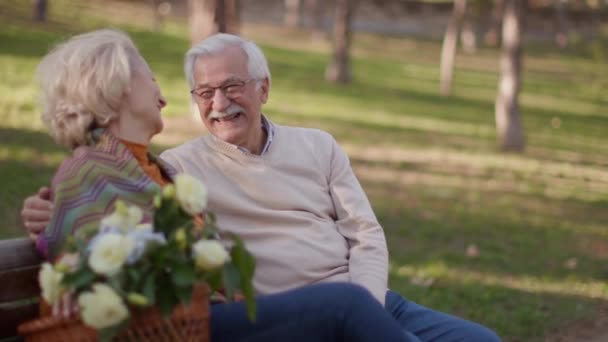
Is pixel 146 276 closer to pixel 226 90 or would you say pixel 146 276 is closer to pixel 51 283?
pixel 51 283

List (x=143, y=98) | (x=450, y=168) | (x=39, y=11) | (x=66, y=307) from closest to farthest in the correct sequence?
(x=66, y=307) → (x=143, y=98) → (x=450, y=168) → (x=39, y=11)

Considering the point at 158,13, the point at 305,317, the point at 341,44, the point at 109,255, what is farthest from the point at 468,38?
the point at 109,255

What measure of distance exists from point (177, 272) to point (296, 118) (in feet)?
43.6

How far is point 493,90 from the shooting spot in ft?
83.3

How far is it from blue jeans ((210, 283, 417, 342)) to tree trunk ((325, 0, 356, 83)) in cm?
1901

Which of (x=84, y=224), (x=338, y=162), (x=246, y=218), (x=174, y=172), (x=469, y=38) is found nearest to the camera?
(x=84, y=224)

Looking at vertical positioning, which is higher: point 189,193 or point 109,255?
point 189,193

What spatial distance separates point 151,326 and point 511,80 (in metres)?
12.5

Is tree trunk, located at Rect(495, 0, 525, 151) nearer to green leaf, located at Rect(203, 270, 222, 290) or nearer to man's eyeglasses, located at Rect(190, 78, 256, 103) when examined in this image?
man's eyeglasses, located at Rect(190, 78, 256, 103)

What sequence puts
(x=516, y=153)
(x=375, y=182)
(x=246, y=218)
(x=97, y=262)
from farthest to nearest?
(x=516, y=153) → (x=375, y=182) → (x=246, y=218) → (x=97, y=262)

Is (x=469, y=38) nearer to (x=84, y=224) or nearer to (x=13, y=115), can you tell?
(x=13, y=115)

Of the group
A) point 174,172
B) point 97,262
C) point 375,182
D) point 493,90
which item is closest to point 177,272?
point 97,262

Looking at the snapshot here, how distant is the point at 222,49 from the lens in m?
3.63

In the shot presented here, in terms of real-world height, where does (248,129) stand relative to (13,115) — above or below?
above
